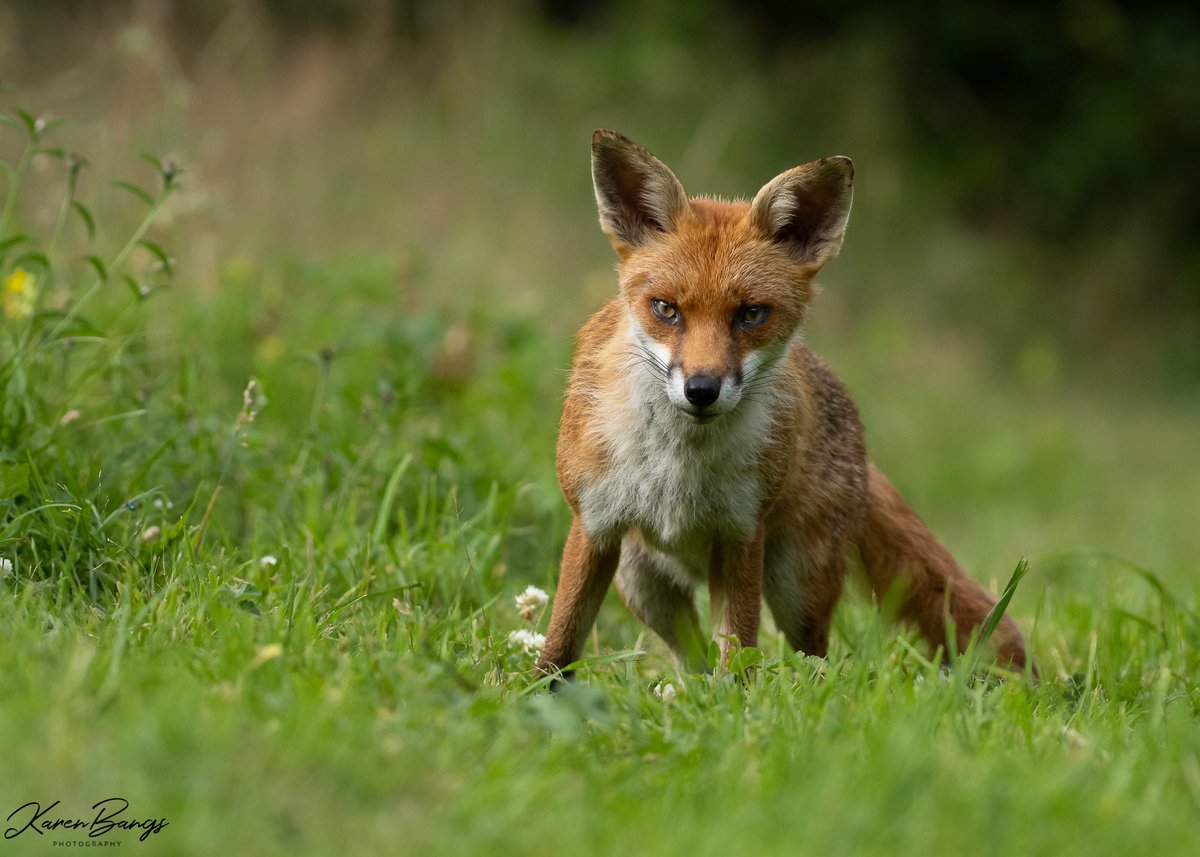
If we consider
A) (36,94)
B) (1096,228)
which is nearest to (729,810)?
(36,94)

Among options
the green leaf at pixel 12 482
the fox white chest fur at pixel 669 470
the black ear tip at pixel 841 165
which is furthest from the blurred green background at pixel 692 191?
the black ear tip at pixel 841 165

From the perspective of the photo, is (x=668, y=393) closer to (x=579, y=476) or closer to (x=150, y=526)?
(x=579, y=476)

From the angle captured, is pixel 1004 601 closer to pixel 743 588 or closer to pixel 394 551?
pixel 743 588

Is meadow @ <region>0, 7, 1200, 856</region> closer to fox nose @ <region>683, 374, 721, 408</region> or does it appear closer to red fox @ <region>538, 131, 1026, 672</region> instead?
red fox @ <region>538, 131, 1026, 672</region>

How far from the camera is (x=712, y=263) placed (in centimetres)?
436

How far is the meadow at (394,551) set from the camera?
2.81m

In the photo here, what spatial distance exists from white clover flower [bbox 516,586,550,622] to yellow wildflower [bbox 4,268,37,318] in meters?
2.35

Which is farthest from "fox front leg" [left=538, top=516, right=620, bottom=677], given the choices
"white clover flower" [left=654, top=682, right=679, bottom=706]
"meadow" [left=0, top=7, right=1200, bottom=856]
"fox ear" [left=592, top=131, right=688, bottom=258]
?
"fox ear" [left=592, top=131, right=688, bottom=258]

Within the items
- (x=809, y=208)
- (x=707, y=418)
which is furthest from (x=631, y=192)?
(x=707, y=418)

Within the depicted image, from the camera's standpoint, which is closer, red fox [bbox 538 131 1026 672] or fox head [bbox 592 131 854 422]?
fox head [bbox 592 131 854 422]

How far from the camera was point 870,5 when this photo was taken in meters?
18.2

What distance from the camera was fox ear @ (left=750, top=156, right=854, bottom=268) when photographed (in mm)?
4492

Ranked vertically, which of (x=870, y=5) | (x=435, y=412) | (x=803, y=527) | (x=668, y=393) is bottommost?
(x=435, y=412)

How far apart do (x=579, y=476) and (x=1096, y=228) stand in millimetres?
15327
